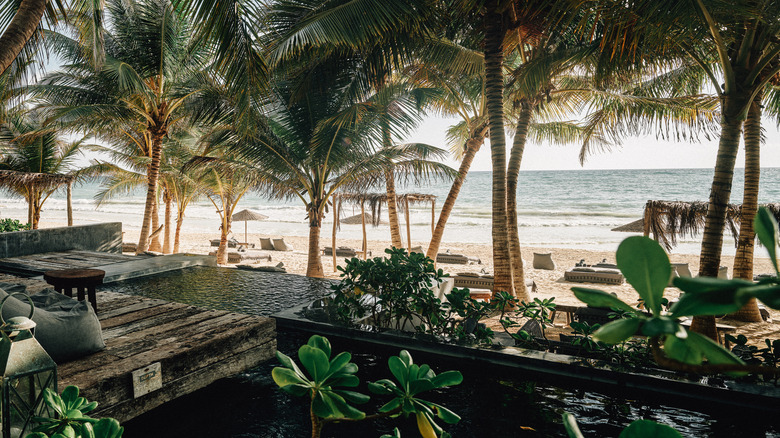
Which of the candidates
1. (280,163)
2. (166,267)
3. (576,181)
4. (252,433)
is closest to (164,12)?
(280,163)

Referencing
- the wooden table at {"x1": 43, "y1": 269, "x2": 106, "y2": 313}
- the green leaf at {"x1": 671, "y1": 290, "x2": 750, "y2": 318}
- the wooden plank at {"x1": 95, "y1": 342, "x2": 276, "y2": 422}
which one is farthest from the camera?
the wooden table at {"x1": 43, "y1": 269, "x2": 106, "y2": 313}

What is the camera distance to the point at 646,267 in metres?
0.40

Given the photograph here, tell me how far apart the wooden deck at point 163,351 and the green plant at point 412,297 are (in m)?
0.77

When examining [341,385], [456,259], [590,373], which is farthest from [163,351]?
[456,259]

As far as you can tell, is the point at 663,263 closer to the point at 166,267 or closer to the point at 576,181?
the point at 166,267

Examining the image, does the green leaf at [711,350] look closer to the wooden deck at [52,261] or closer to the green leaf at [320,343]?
the green leaf at [320,343]

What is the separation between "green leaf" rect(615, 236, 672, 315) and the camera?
0.39m

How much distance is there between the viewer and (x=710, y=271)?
4559mm

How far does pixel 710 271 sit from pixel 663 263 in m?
5.32

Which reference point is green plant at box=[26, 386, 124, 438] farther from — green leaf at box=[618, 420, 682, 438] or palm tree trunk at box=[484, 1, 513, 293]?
palm tree trunk at box=[484, 1, 513, 293]

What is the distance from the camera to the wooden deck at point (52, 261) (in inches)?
247

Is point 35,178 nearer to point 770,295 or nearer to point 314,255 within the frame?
point 314,255

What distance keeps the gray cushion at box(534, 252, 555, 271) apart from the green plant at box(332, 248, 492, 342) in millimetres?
12407

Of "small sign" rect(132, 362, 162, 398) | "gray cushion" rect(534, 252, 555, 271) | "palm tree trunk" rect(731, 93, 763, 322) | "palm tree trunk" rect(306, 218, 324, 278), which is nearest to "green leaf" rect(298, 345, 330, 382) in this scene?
"small sign" rect(132, 362, 162, 398)
